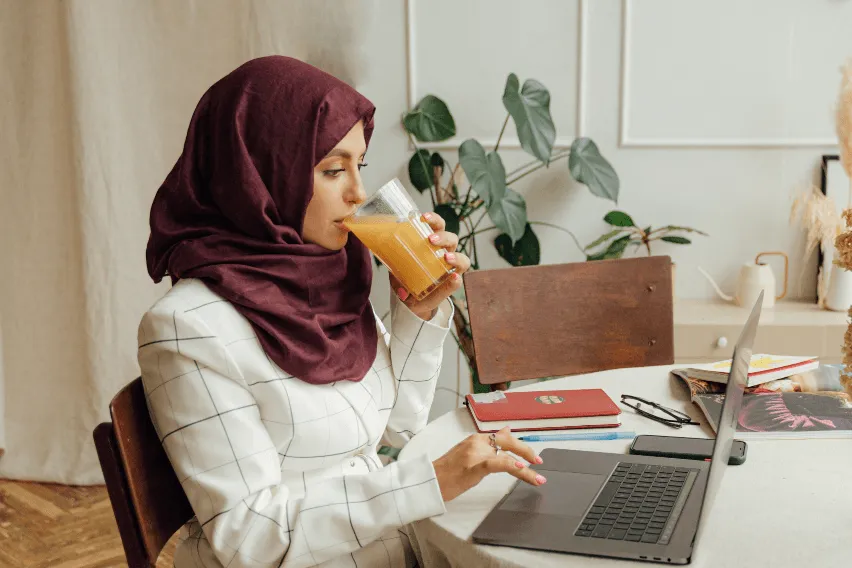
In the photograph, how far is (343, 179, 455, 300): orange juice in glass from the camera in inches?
48.1

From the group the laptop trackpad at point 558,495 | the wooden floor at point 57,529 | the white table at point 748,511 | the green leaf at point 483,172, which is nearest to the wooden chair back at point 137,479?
the white table at point 748,511

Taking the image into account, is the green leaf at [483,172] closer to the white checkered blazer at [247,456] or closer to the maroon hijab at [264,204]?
the maroon hijab at [264,204]

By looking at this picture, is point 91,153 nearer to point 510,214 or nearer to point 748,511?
point 510,214

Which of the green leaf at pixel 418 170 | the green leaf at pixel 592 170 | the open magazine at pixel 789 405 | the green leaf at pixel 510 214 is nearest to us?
the open magazine at pixel 789 405

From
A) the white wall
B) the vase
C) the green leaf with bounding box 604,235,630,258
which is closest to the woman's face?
the green leaf with bounding box 604,235,630,258

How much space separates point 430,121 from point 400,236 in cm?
165

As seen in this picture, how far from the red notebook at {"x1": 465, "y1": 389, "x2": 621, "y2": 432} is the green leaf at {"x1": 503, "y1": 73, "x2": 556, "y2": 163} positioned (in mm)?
1295

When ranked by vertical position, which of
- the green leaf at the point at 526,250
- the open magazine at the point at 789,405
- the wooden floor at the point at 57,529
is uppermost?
the open magazine at the point at 789,405

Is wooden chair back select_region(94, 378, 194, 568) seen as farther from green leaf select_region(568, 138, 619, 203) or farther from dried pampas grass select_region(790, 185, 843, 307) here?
dried pampas grass select_region(790, 185, 843, 307)

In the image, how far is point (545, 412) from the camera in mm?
1353

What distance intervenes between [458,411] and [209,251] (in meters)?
0.53

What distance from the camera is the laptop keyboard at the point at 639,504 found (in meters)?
0.96

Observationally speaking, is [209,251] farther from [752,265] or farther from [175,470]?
[752,265]

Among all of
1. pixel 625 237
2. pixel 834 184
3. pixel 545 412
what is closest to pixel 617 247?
pixel 625 237
